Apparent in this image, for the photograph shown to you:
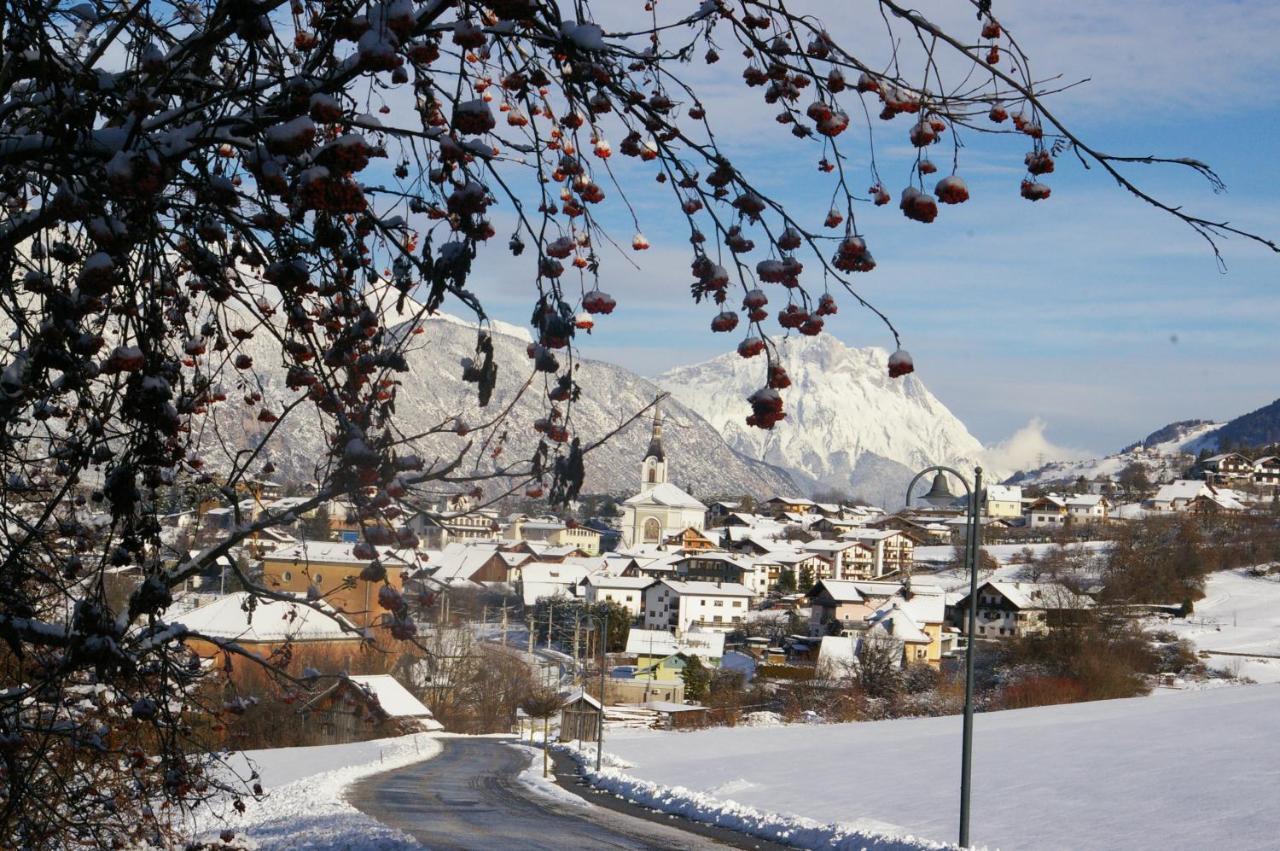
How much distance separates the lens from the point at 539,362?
12.2ft

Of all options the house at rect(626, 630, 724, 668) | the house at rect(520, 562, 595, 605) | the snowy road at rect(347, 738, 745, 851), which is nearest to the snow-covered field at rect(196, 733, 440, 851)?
the snowy road at rect(347, 738, 745, 851)

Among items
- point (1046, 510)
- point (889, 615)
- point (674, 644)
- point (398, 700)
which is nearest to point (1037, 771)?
point (398, 700)

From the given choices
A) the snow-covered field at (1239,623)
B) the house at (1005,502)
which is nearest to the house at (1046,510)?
the house at (1005,502)

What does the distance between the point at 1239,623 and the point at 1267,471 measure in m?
104

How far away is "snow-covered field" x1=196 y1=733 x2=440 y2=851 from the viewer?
20094mm

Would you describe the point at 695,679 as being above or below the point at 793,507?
below

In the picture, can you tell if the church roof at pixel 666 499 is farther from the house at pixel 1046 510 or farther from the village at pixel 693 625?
the house at pixel 1046 510

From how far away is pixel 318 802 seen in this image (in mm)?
27188

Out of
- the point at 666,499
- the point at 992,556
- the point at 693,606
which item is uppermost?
the point at 666,499

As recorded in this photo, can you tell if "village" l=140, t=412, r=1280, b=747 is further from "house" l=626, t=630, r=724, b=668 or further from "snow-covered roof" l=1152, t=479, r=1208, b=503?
"snow-covered roof" l=1152, t=479, r=1208, b=503

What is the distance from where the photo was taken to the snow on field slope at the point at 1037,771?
25.7m

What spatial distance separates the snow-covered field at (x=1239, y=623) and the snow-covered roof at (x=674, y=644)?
81.2ft

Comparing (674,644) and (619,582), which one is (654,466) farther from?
(674,644)

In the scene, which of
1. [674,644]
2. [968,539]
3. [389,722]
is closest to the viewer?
[968,539]
